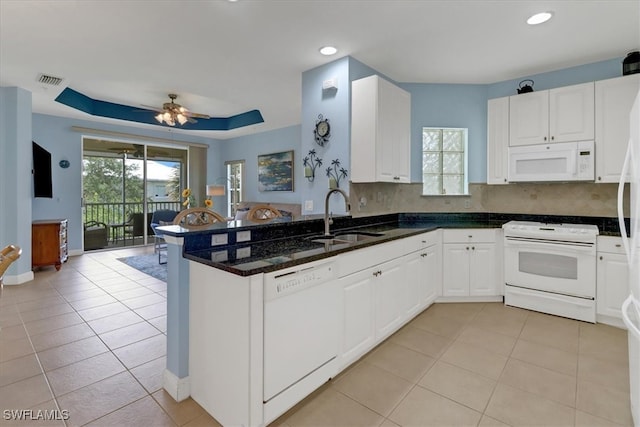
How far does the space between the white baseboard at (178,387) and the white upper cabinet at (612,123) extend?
4102mm

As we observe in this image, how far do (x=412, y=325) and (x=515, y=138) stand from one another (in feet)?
8.01

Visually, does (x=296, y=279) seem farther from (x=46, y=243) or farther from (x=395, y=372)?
(x=46, y=243)

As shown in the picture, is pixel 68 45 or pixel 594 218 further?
pixel 594 218

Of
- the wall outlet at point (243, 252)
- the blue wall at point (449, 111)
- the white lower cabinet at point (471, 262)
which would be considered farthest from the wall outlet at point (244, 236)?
the blue wall at point (449, 111)

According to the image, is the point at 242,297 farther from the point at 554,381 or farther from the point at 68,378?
the point at 554,381

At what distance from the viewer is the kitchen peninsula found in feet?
5.15

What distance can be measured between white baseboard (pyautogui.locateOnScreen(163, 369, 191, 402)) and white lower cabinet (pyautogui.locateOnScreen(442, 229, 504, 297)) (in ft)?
8.88

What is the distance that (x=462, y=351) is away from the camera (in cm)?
248

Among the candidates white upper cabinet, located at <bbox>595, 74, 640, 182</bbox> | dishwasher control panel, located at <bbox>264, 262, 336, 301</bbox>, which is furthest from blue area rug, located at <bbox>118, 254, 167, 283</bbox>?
white upper cabinet, located at <bbox>595, 74, 640, 182</bbox>

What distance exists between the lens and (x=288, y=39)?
114 inches

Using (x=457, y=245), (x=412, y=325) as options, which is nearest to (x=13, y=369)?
(x=412, y=325)

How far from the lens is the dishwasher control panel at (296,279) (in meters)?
1.59

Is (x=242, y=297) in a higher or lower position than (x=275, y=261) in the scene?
lower

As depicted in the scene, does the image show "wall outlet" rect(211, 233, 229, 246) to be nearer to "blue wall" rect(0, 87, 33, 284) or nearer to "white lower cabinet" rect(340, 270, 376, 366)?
"white lower cabinet" rect(340, 270, 376, 366)
